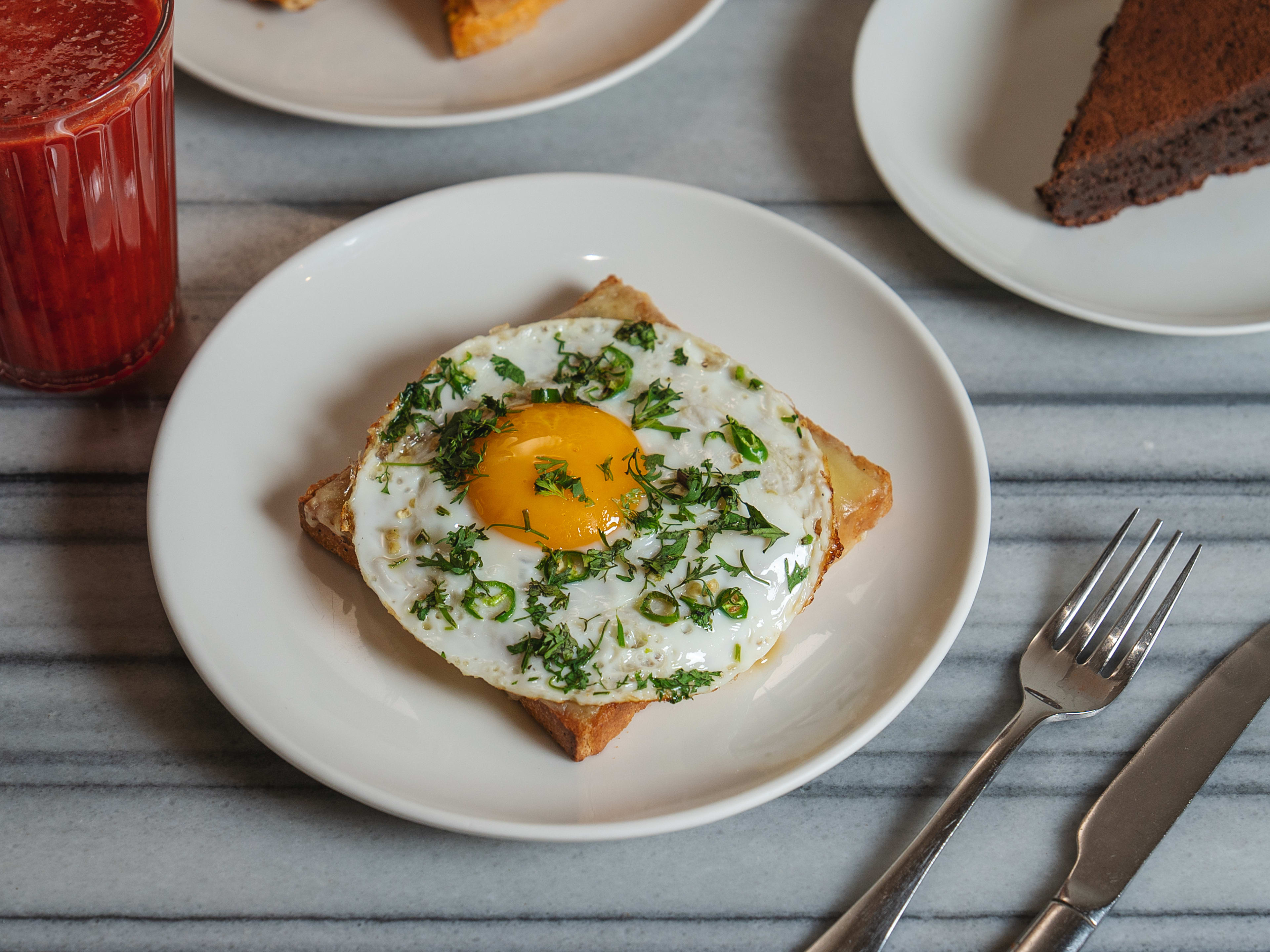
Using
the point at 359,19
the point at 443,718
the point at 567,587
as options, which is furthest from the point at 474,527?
the point at 359,19

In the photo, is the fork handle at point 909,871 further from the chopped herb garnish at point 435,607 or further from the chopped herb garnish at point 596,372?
the chopped herb garnish at point 596,372

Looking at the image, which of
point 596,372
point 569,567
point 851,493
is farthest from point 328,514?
point 851,493

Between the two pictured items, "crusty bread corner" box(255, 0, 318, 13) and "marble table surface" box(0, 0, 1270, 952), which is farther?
"crusty bread corner" box(255, 0, 318, 13)

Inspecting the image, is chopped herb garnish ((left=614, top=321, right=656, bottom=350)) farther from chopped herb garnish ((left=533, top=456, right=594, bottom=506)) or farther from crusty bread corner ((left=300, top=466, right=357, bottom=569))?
crusty bread corner ((left=300, top=466, right=357, bottom=569))

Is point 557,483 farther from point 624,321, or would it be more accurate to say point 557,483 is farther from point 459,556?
point 624,321

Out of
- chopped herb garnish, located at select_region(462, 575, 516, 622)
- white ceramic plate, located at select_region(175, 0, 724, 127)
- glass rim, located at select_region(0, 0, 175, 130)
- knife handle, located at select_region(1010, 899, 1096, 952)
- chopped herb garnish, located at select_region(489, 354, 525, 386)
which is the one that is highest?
glass rim, located at select_region(0, 0, 175, 130)

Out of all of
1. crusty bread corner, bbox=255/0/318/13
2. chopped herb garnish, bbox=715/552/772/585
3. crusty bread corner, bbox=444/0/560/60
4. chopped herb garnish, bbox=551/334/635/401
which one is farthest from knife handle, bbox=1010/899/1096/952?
crusty bread corner, bbox=255/0/318/13
